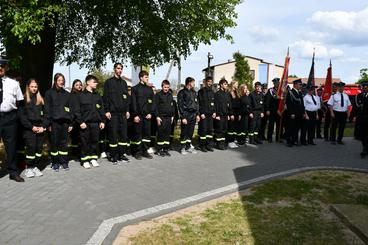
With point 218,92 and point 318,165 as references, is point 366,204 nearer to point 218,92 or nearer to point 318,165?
point 318,165

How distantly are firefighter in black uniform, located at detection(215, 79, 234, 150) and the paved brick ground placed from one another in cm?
57

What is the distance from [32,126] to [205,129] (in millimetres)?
4900

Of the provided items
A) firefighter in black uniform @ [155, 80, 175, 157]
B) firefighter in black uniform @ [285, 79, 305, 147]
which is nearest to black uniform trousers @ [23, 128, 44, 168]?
firefighter in black uniform @ [155, 80, 175, 157]

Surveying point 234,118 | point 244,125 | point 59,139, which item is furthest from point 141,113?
point 244,125

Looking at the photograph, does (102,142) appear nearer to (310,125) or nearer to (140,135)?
Result: (140,135)

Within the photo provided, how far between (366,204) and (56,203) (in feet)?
16.7

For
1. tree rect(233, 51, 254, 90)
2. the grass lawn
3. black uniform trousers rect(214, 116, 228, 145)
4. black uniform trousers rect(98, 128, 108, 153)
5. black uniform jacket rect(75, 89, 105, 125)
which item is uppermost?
tree rect(233, 51, 254, 90)

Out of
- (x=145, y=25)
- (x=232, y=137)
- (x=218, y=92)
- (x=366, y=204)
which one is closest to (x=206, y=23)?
(x=145, y=25)

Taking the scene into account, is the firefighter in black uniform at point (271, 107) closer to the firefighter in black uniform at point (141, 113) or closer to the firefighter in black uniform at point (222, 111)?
the firefighter in black uniform at point (222, 111)

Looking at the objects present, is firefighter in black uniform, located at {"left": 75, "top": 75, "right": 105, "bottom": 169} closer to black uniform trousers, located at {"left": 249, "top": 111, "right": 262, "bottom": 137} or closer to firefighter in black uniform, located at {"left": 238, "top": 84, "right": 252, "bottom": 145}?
firefighter in black uniform, located at {"left": 238, "top": 84, "right": 252, "bottom": 145}

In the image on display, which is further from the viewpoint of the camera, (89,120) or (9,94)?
(89,120)

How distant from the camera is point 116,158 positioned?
9.14 metres

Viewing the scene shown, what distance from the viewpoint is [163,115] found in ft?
33.2

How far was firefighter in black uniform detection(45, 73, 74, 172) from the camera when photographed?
802cm
